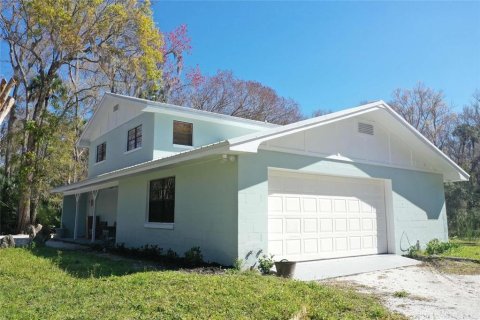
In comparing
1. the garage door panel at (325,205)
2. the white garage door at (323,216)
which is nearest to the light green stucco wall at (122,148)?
the white garage door at (323,216)

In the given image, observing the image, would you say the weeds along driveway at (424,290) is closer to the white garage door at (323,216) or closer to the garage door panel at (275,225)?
the white garage door at (323,216)

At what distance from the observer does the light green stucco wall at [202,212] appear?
8.88 m

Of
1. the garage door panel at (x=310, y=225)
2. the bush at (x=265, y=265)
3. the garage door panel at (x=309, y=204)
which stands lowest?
the bush at (x=265, y=265)

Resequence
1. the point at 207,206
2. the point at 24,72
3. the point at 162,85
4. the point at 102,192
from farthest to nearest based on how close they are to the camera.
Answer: the point at 162,85 → the point at 24,72 → the point at 102,192 → the point at 207,206

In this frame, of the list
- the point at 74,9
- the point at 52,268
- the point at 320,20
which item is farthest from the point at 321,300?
the point at 74,9

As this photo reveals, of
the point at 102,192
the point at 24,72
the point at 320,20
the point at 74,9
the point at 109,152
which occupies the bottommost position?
the point at 102,192

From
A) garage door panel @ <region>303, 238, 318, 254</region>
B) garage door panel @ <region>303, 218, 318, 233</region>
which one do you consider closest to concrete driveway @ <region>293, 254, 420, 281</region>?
garage door panel @ <region>303, 238, 318, 254</region>

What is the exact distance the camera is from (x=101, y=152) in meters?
18.2

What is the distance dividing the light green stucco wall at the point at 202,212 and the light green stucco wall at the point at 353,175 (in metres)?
0.27

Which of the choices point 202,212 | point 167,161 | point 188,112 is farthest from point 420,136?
point 167,161

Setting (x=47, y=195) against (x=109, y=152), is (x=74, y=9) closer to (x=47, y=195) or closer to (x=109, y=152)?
(x=109, y=152)

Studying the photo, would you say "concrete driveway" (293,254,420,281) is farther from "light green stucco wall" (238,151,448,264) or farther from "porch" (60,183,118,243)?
"porch" (60,183,118,243)

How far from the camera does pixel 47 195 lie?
25.2 m

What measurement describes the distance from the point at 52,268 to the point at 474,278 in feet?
31.5
